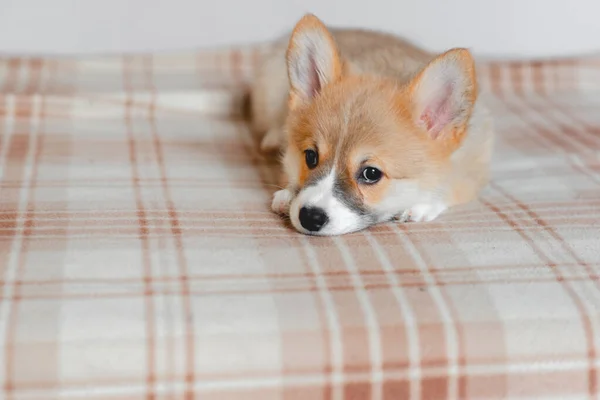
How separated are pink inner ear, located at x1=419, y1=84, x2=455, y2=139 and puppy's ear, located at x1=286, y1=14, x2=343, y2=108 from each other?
237 mm

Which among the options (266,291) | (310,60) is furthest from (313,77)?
(266,291)

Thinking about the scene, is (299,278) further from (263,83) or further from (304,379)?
(263,83)

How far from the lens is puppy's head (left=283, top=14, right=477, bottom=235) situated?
5.60ft

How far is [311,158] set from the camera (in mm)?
1821

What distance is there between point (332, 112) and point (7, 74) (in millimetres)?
1354

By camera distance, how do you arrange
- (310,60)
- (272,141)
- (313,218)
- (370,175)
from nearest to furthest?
(313,218) < (370,175) < (310,60) < (272,141)

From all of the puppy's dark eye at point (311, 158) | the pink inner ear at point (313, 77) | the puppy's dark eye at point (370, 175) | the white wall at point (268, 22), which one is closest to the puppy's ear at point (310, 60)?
the pink inner ear at point (313, 77)

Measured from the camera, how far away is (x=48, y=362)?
1285 millimetres

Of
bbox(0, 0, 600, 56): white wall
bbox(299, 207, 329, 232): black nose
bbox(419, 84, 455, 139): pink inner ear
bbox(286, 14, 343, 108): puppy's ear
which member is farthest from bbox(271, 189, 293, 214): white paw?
bbox(0, 0, 600, 56): white wall

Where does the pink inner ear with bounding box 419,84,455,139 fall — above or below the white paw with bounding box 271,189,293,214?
above

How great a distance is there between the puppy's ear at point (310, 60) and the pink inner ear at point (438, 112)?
237 mm

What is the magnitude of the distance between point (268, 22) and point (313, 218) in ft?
4.49

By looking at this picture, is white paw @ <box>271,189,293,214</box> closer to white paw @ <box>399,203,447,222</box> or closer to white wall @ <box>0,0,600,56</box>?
white paw @ <box>399,203,447,222</box>

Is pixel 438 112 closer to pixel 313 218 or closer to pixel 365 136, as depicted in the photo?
pixel 365 136
